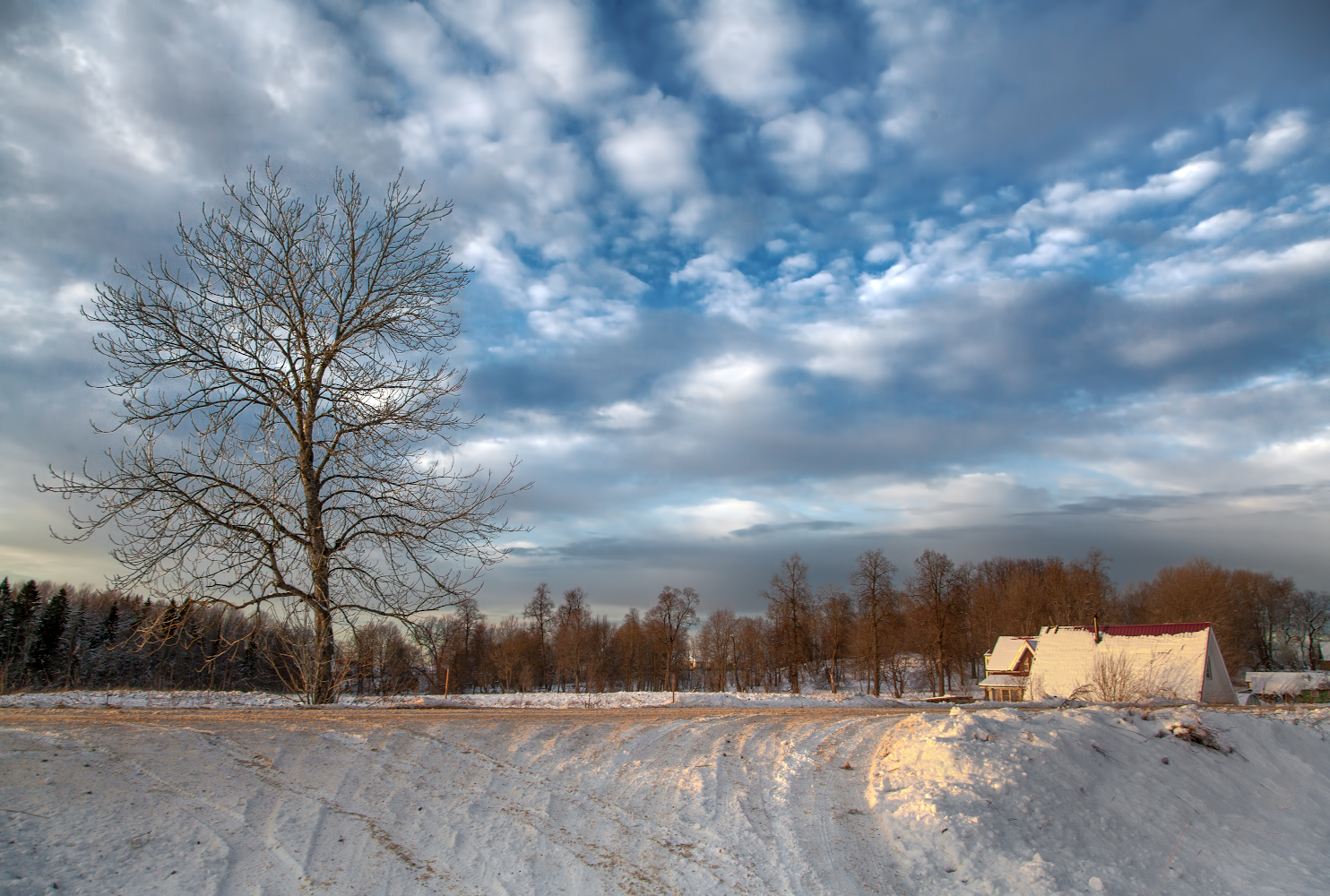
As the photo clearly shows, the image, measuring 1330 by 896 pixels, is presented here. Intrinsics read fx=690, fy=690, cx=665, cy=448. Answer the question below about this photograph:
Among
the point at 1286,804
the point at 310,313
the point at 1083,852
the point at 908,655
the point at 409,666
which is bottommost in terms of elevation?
the point at 908,655

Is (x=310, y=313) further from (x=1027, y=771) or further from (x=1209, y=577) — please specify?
(x=1209, y=577)

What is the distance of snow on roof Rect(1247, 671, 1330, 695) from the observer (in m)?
52.3

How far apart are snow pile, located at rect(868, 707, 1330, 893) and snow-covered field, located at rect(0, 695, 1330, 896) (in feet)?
0.11

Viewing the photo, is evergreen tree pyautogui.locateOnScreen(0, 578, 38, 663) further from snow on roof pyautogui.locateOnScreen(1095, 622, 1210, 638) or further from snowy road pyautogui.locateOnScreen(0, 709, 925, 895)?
snow on roof pyautogui.locateOnScreen(1095, 622, 1210, 638)

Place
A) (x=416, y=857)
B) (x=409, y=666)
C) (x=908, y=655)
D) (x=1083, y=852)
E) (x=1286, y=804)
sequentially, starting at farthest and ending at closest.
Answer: (x=908, y=655) < (x=409, y=666) < (x=1286, y=804) < (x=1083, y=852) < (x=416, y=857)

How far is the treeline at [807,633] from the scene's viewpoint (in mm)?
57344

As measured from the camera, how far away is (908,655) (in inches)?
3371

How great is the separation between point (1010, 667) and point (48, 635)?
81.8 meters

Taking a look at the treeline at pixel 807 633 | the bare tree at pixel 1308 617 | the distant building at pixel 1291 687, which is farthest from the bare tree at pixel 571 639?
the bare tree at pixel 1308 617

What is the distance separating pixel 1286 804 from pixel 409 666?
16886 millimetres

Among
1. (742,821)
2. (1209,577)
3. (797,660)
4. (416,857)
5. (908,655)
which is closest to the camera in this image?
(416,857)

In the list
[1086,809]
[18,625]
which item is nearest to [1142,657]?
[1086,809]

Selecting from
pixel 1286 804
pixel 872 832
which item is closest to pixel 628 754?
pixel 872 832

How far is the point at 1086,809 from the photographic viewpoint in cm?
894
